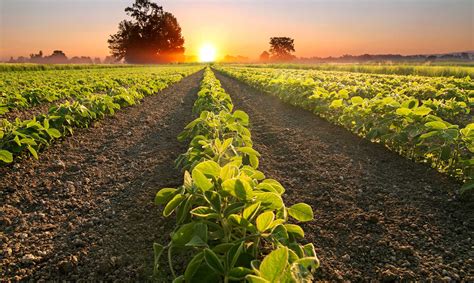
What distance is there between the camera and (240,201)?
5.25ft

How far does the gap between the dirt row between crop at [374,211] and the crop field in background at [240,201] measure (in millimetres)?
13

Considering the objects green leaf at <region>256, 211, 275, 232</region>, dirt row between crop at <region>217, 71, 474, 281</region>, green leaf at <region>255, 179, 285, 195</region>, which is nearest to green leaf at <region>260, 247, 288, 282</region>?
green leaf at <region>256, 211, 275, 232</region>

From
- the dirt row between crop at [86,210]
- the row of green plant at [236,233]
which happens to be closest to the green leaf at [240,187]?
the row of green plant at [236,233]

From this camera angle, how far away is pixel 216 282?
1254 millimetres

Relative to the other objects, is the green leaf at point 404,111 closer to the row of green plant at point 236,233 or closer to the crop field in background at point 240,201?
the crop field in background at point 240,201

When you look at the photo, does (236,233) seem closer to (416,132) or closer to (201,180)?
(201,180)

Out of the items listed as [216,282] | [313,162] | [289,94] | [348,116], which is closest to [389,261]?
[216,282]

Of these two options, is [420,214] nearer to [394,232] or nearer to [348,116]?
[394,232]

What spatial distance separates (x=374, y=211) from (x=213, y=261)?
2013 mm

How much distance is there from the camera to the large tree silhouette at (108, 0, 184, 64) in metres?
72.6

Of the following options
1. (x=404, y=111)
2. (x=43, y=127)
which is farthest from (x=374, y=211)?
(x=43, y=127)

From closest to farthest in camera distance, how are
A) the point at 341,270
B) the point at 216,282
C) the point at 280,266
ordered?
the point at 280,266, the point at 216,282, the point at 341,270

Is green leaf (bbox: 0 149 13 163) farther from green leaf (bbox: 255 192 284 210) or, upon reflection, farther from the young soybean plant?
green leaf (bbox: 255 192 284 210)

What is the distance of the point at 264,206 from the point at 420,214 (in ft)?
5.93
